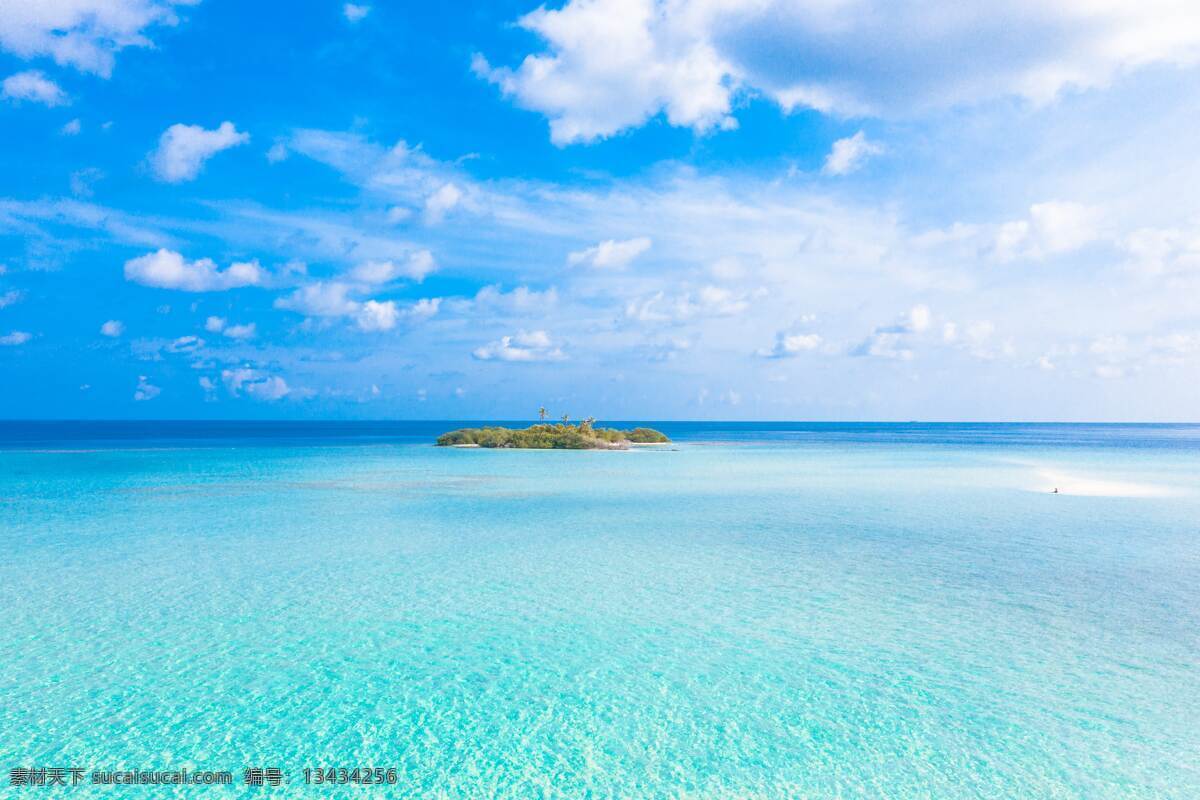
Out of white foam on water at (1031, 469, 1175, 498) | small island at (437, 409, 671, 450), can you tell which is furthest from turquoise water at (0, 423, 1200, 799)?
small island at (437, 409, 671, 450)

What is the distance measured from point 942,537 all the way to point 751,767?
18256mm

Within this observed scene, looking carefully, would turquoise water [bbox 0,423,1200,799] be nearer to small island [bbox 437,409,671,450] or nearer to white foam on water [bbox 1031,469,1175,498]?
white foam on water [bbox 1031,469,1175,498]

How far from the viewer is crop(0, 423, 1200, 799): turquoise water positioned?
338 inches

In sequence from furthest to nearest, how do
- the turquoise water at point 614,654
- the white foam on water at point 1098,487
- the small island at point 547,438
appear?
the small island at point 547,438 < the white foam on water at point 1098,487 < the turquoise water at point 614,654

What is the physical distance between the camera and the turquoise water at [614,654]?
28.1 feet

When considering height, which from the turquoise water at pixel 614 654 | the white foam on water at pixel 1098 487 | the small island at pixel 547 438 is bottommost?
the white foam on water at pixel 1098 487

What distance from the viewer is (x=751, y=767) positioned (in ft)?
27.8

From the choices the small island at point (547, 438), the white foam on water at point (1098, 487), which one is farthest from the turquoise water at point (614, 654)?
the small island at point (547, 438)

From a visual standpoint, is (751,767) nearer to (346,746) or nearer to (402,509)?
(346,746)

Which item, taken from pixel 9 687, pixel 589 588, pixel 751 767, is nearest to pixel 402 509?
pixel 589 588

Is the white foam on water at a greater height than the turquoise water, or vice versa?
the turquoise water

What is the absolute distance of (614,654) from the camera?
40.1ft

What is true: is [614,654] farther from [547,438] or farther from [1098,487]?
[547,438]

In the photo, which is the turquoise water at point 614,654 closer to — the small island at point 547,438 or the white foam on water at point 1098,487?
the white foam on water at point 1098,487
